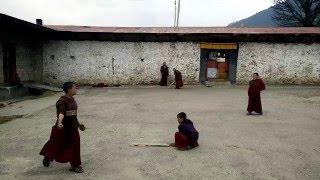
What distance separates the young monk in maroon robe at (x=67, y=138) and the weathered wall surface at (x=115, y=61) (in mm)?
14589

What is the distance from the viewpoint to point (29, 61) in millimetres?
19922

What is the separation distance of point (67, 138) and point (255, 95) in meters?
7.40

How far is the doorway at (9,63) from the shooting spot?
55.6ft

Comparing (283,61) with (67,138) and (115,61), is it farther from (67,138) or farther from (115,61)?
(67,138)

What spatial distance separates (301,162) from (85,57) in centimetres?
1605

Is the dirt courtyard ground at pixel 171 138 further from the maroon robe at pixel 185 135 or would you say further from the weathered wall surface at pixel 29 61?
the weathered wall surface at pixel 29 61

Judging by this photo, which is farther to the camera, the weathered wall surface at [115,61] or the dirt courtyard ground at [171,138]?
the weathered wall surface at [115,61]

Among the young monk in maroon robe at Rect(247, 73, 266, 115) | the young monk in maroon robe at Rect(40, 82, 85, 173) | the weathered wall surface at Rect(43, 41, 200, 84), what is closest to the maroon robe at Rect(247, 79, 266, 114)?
the young monk in maroon robe at Rect(247, 73, 266, 115)

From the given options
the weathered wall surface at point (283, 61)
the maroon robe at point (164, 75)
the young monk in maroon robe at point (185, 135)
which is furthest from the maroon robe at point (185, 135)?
the weathered wall surface at point (283, 61)

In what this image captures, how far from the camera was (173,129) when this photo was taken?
400 inches

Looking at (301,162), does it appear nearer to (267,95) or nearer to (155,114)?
(155,114)

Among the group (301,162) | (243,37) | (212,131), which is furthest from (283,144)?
(243,37)

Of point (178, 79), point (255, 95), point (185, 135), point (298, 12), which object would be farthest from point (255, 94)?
point (298, 12)

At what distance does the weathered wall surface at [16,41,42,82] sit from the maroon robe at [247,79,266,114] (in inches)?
481
